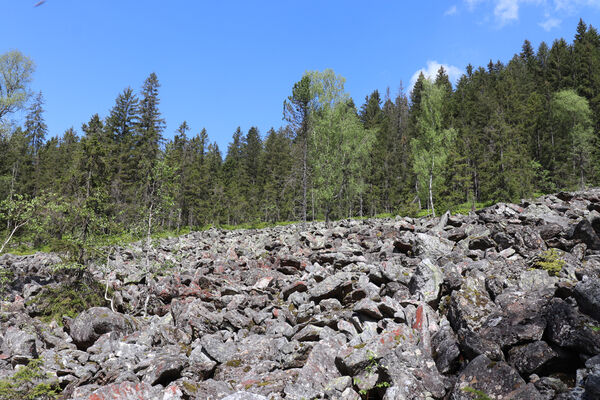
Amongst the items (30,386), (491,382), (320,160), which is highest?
(320,160)

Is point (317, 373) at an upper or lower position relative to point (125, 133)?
lower

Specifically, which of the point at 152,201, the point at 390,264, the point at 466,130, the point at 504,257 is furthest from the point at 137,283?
the point at 466,130

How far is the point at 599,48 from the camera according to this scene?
76375mm

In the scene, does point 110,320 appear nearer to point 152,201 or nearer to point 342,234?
point 152,201

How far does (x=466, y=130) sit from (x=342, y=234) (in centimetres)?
5003

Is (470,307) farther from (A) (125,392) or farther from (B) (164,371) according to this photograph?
(A) (125,392)

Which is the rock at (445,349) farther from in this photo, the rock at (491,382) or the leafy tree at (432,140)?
the leafy tree at (432,140)

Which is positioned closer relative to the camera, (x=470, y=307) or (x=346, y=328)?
(x=470, y=307)

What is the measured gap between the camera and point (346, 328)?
8.85 meters

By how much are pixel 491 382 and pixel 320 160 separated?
106 ft

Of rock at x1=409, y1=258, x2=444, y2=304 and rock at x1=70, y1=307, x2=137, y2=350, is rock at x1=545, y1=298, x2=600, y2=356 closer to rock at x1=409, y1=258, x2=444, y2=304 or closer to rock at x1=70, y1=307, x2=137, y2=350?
rock at x1=409, y1=258, x2=444, y2=304

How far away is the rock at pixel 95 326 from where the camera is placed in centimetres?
1012

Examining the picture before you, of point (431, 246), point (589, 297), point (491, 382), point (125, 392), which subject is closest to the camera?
point (491, 382)

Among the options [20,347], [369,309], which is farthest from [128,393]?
[369,309]
